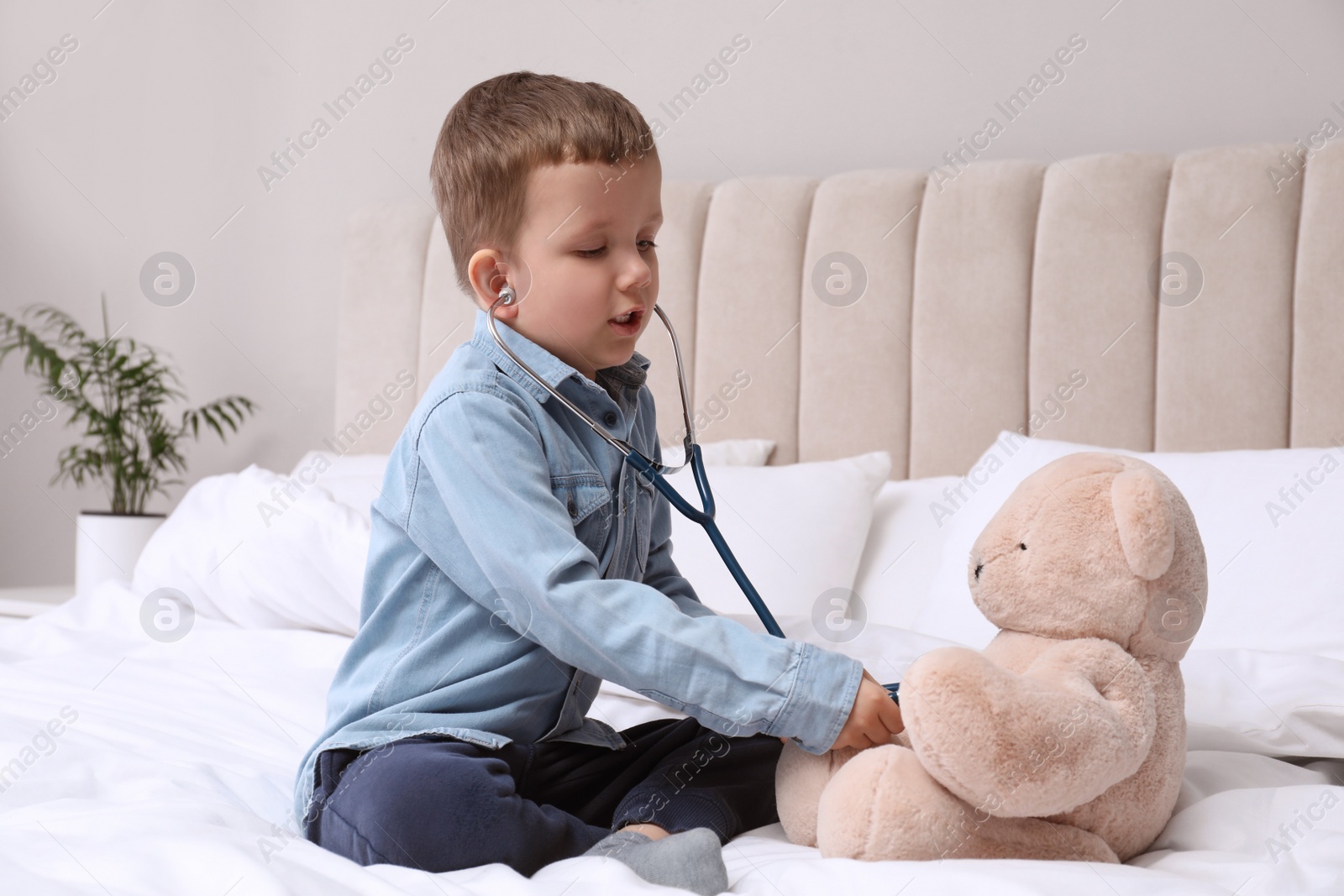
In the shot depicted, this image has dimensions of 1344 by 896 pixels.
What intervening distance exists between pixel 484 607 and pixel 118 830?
1.05 ft

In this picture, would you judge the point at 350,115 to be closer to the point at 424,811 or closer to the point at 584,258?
the point at 584,258

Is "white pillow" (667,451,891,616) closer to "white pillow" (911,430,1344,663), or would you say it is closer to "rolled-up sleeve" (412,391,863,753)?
"white pillow" (911,430,1344,663)

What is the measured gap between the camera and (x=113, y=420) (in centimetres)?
251

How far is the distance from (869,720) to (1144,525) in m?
0.24

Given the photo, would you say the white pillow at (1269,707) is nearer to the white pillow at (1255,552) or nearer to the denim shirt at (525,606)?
the white pillow at (1255,552)

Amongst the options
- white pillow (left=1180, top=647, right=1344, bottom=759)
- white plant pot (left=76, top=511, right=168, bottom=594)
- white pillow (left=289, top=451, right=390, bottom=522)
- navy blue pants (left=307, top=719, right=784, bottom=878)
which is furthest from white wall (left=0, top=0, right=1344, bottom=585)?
navy blue pants (left=307, top=719, right=784, bottom=878)

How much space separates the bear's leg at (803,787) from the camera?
85 cm

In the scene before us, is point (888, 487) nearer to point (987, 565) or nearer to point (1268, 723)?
point (1268, 723)

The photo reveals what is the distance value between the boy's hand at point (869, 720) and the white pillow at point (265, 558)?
2.75 ft

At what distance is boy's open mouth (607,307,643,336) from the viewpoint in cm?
101

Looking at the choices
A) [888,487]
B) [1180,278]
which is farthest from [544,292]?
[1180,278]

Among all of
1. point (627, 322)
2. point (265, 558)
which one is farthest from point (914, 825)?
point (265, 558)

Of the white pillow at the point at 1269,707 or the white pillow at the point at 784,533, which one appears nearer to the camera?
the white pillow at the point at 1269,707

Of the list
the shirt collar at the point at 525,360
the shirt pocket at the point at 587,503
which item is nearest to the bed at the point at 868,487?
the shirt pocket at the point at 587,503
